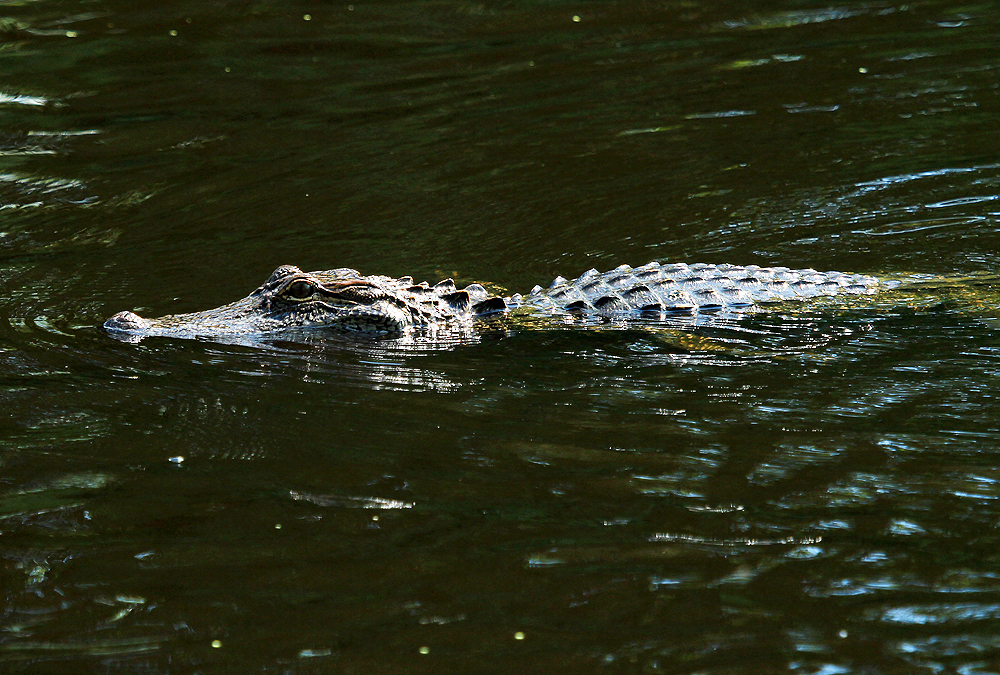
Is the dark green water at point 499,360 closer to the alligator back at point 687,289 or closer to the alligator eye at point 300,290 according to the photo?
the alligator back at point 687,289

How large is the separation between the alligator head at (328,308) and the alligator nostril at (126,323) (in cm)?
8

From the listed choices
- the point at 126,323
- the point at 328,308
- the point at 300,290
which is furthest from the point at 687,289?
the point at 126,323

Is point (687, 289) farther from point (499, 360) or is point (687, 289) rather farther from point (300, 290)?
point (300, 290)

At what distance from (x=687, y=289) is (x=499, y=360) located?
1523 mm

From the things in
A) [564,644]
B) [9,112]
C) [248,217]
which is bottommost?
[564,644]

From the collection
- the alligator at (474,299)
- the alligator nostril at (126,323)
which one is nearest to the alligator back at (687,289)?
the alligator at (474,299)

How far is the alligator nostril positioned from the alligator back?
2272 mm

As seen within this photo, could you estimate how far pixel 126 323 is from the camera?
636 cm

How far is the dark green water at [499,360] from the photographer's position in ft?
11.3

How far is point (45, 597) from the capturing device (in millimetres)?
3637

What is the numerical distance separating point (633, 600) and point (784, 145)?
7.13m

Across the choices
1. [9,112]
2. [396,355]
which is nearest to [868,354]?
[396,355]

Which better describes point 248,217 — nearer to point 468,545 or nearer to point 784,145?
point 784,145

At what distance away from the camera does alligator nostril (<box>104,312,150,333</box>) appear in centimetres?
634
